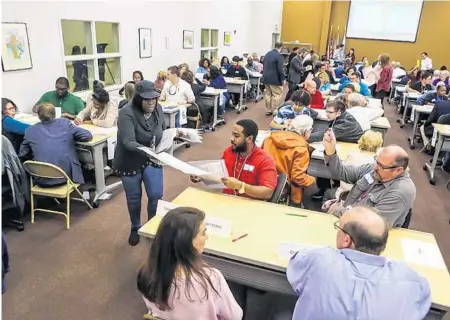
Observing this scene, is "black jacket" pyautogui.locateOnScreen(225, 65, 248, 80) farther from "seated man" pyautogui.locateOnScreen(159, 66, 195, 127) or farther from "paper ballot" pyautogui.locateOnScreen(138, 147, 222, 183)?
"paper ballot" pyautogui.locateOnScreen(138, 147, 222, 183)

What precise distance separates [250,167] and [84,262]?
1.57 meters

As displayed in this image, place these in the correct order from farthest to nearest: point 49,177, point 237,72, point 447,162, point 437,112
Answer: point 237,72, point 437,112, point 447,162, point 49,177

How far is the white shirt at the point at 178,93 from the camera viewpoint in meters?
5.90

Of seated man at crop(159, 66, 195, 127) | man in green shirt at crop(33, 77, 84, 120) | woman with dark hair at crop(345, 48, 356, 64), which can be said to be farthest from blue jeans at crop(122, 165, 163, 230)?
woman with dark hair at crop(345, 48, 356, 64)

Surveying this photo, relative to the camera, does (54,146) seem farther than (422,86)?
No

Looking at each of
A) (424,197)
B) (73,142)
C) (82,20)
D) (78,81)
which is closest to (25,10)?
(82,20)

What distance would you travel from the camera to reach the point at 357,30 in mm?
13617

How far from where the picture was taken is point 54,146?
339cm

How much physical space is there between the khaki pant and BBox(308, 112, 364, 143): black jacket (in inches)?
164

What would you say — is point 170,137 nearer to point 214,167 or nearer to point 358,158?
point 214,167

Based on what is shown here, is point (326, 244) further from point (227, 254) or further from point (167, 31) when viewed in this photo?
point (167, 31)

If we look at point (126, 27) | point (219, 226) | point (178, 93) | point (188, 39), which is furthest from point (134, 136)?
point (188, 39)

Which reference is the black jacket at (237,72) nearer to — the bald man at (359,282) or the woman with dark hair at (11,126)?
the woman with dark hair at (11,126)

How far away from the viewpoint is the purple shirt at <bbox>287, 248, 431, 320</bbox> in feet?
4.07
